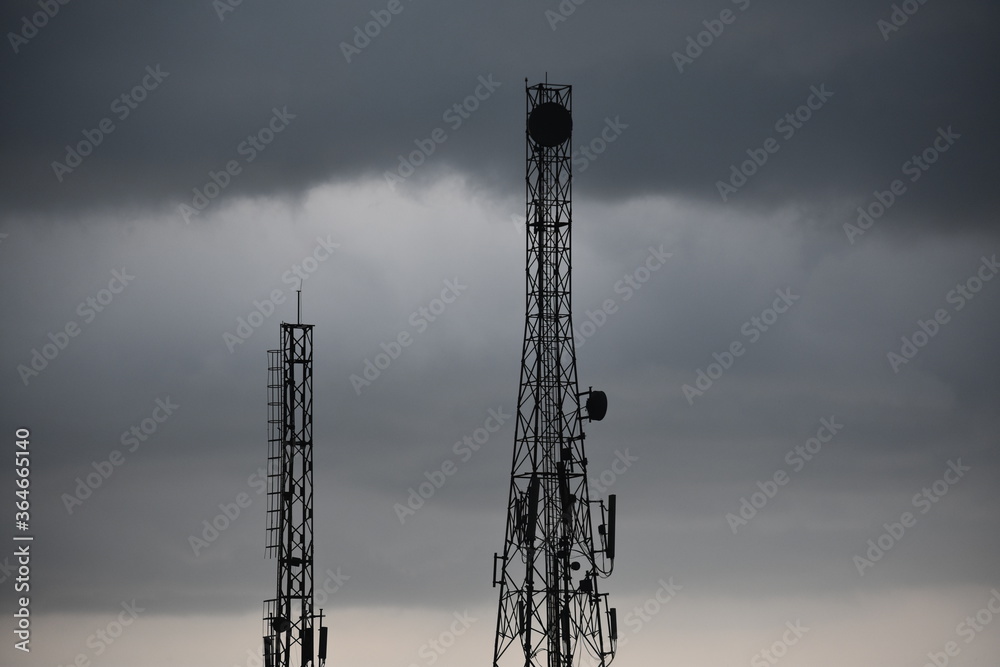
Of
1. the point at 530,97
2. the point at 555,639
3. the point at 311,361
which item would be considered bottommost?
the point at 555,639

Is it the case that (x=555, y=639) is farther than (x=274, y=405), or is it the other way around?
(x=274, y=405)

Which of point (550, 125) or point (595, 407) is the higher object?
point (550, 125)

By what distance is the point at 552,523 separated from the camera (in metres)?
102

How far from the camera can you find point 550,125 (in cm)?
10388

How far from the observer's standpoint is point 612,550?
338 feet

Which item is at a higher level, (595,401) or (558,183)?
(558,183)

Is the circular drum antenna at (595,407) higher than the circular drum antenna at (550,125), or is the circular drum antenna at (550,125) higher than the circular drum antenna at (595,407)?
the circular drum antenna at (550,125)

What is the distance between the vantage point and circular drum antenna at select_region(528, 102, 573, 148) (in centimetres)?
10388

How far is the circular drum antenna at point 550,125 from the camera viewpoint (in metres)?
104

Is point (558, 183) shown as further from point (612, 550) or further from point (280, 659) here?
point (280, 659)

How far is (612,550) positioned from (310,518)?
48.0 ft

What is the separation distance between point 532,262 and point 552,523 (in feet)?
39.4

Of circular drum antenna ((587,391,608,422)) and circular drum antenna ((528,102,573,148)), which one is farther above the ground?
circular drum antenna ((528,102,573,148))

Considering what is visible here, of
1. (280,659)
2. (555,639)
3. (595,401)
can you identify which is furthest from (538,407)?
(280,659)
